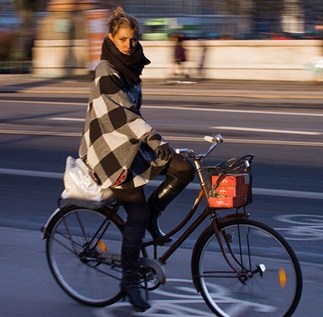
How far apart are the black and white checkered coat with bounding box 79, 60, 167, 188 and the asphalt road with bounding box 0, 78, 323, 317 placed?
0.91 metres

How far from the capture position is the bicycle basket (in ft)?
15.8

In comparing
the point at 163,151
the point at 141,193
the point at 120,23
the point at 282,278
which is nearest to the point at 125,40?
the point at 120,23

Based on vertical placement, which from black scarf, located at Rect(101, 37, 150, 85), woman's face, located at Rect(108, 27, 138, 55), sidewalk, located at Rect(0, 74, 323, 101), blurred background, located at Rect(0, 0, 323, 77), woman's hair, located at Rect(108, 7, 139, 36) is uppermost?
woman's hair, located at Rect(108, 7, 139, 36)

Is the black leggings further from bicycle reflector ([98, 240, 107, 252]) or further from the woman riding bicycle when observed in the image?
bicycle reflector ([98, 240, 107, 252])

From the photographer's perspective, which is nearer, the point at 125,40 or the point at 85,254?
the point at 125,40

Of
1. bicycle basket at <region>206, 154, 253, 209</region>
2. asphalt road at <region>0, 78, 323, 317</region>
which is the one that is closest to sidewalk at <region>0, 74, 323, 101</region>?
asphalt road at <region>0, 78, 323, 317</region>

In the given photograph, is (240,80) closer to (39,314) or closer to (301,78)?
(301,78)

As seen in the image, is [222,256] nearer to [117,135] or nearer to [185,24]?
[117,135]

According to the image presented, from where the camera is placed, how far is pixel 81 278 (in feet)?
18.0

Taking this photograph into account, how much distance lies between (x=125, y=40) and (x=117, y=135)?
544 millimetres

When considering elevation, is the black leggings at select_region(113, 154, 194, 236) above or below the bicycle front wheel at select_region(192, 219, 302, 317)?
above

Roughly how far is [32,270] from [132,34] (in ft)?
7.05

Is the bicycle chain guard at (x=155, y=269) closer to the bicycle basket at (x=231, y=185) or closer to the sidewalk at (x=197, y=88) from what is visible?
the bicycle basket at (x=231, y=185)

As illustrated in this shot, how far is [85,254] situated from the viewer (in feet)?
17.8
